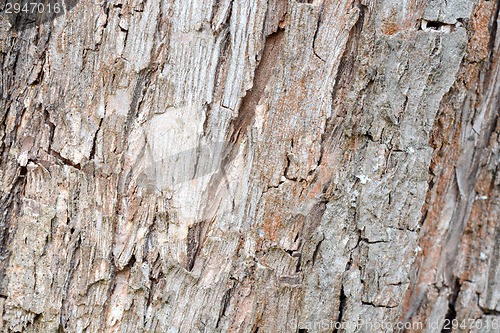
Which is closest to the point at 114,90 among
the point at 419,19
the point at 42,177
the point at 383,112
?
the point at 42,177

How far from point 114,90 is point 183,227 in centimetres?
40

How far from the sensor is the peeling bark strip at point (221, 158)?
3.62ft

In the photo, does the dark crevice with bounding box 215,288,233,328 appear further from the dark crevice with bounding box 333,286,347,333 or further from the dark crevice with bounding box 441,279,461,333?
the dark crevice with bounding box 441,279,461,333

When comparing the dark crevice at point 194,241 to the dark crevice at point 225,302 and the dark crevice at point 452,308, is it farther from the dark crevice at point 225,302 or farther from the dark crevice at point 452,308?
the dark crevice at point 452,308

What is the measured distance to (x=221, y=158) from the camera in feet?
3.73

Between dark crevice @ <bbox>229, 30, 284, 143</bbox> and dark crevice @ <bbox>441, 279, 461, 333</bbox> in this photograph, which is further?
dark crevice @ <bbox>441, 279, 461, 333</bbox>

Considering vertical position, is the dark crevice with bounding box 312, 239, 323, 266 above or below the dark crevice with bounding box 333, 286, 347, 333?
above

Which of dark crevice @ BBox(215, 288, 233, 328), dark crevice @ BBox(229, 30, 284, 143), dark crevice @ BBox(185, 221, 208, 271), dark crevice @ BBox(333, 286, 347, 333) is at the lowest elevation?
dark crevice @ BBox(215, 288, 233, 328)

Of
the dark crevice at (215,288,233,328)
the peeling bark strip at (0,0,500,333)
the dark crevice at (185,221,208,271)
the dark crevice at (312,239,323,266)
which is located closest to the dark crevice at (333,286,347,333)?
the peeling bark strip at (0,0,500,333)

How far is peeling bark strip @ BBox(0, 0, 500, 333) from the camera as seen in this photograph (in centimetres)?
110

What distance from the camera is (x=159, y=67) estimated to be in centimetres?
111

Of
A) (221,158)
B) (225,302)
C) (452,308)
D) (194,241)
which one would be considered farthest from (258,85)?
(452,308)

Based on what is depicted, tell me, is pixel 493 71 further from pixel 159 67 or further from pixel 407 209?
pixel 159 67

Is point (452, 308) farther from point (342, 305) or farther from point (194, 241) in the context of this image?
point (194, 241)
